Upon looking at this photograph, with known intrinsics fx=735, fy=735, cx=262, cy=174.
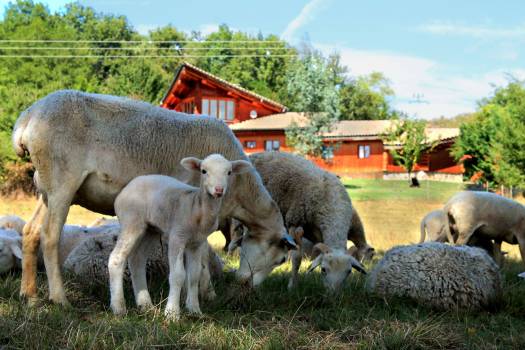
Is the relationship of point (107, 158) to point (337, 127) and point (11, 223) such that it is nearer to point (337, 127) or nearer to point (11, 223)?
point (11, 223)

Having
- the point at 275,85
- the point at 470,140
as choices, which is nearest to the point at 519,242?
the point at 470,140

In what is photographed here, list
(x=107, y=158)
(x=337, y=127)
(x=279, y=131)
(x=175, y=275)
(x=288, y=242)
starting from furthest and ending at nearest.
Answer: (x=279, y=131), (x=337, y=127), (x=288, y=242), (x=107, y=158), (x=175, y=275)

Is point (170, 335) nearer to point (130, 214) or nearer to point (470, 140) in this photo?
point (130, 214)

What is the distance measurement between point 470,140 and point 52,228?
5349 centimetres

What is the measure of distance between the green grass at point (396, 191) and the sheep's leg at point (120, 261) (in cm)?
3339

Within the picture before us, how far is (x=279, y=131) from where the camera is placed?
62500 millimetres

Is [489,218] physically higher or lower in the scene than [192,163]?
lower

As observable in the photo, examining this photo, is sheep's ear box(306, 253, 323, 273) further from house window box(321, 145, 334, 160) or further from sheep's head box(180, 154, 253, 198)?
house window box(321, 145, 334, 160)

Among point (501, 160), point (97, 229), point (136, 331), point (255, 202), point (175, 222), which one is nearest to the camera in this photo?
point (136, 331)

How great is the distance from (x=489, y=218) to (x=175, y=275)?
22.4ft

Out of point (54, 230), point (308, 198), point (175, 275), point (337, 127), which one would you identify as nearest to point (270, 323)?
point (175, 275)

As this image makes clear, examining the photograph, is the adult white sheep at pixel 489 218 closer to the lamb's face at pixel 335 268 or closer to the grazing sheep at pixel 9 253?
Result: the lamb's face at pixel 335 268

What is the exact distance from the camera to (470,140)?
188 feet

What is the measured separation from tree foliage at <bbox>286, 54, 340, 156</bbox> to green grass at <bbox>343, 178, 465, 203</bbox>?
447 cm
